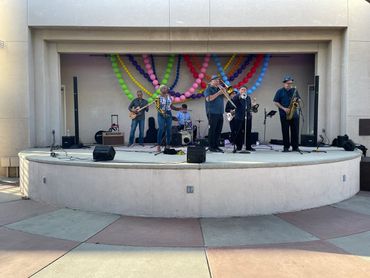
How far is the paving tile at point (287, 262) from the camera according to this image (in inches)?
151

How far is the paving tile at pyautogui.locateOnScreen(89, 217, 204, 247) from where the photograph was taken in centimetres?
479

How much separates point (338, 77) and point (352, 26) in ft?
5.00

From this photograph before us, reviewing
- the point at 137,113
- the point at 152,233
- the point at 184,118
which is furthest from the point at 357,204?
the point at 137,113

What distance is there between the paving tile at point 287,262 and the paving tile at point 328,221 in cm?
65

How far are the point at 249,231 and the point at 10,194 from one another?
18.2 ft

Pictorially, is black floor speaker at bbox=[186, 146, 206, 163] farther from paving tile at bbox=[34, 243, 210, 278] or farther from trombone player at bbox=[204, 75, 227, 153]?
paving tile at bbox=[34, 243, 210, 278]

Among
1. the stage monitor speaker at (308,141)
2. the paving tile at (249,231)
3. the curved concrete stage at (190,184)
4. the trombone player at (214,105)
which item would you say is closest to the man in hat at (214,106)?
the trombone player at (214,105)

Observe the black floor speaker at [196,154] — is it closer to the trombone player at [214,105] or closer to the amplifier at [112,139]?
the trombone player at [214,105]

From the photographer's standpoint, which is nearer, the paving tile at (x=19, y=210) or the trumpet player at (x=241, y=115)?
the paving tile at (x=19, y=210)

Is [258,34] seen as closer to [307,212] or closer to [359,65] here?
[359,65]

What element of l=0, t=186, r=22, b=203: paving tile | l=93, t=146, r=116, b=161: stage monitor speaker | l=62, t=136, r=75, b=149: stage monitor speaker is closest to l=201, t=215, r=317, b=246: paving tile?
l=93, t=146, r=116, b=161: stage monitor speaker

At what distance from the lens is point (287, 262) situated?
13.5 ft

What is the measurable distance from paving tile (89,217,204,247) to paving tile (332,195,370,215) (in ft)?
10.1

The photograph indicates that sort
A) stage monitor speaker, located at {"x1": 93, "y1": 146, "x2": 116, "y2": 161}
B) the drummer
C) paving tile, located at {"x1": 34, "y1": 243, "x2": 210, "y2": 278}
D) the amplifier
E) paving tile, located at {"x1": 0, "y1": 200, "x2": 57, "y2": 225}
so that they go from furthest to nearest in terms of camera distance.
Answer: the drummer → the amplifier → stage monitor speaker, located at {"x1": 93, "y1": 146, "x2": 116, "y2": 161} → paving tile, located at {"x1": 0, "y1": 200, "x2": 57, "y2": 225} → paving tile, located at {"x1": 34, "y1": 243, "x2": 210, "y2": 278}
